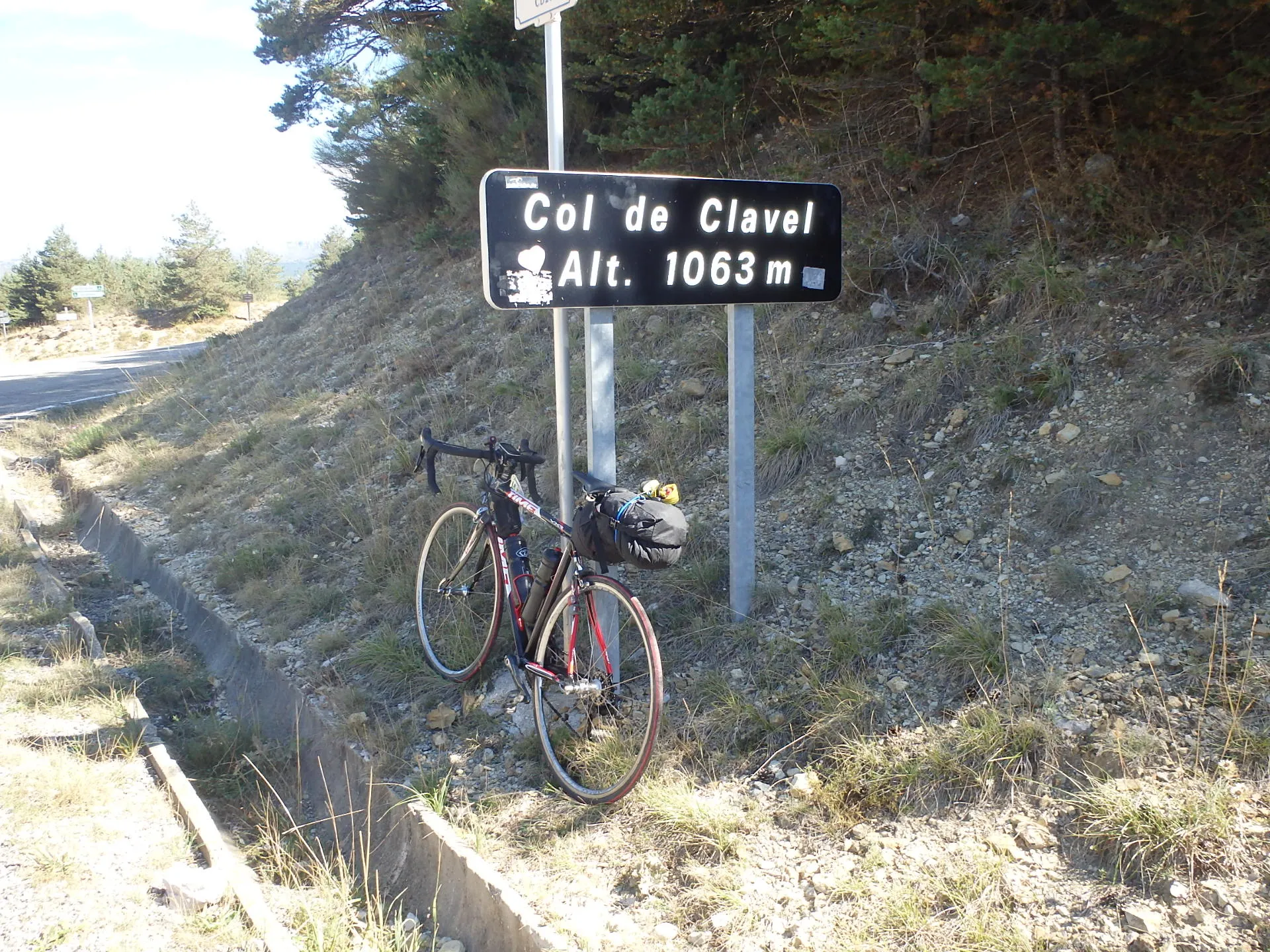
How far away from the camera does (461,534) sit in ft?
15.9

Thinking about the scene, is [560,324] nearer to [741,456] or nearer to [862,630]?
[741,456]

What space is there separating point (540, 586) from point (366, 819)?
1227 millimetres

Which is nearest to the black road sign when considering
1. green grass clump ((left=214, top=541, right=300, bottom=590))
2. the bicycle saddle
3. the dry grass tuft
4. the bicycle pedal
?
the bicycle saddle

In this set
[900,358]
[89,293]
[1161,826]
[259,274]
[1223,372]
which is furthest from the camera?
[259,274]

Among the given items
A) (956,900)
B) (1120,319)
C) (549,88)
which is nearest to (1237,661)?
(956,900)

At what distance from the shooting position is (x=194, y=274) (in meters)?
37.1

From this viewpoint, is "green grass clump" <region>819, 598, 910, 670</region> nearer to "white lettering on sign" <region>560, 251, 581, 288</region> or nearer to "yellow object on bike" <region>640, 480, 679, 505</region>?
"yellow object on bike" <region>640, 480, 679, 505</region>

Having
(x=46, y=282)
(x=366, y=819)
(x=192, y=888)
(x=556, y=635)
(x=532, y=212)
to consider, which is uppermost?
(x=46, y=282)

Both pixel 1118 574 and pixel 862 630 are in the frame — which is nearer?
pixel 1118 574

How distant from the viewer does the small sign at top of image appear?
10.9 ft

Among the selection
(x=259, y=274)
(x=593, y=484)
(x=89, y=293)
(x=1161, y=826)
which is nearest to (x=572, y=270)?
(x=593, y=484)

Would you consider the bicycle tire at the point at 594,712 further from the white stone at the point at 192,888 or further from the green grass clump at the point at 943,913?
the white stone at the point at 192,888

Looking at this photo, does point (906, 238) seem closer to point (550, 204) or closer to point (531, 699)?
point (550, 204)

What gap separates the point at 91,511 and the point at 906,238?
8.11 metres
